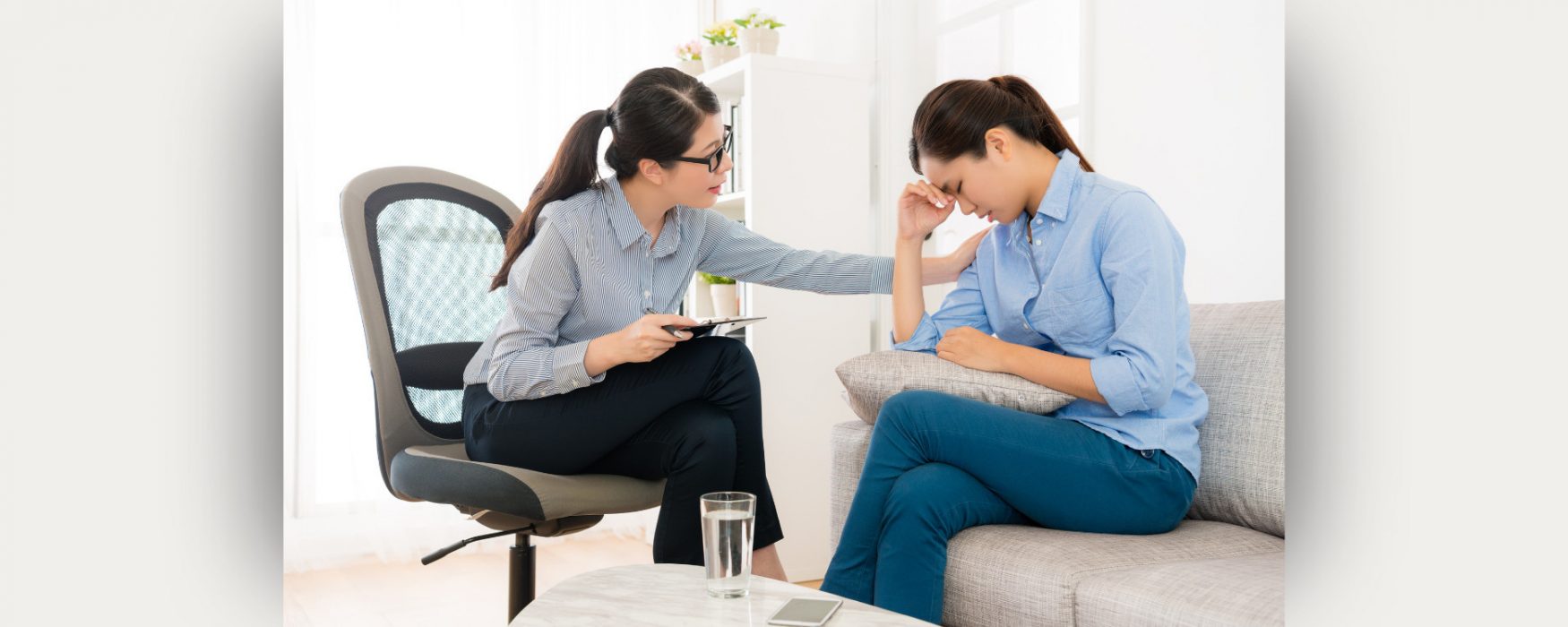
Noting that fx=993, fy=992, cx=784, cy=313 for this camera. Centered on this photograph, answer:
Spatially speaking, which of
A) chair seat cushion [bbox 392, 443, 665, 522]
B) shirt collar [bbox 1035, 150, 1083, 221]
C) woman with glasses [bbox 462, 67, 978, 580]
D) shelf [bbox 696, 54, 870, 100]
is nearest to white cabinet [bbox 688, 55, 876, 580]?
shelf [bbox 696, 54, 870, 100]

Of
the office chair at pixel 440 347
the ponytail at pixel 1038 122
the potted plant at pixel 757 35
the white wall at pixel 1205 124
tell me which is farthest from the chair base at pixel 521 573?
the potted plant at pixel 757 35

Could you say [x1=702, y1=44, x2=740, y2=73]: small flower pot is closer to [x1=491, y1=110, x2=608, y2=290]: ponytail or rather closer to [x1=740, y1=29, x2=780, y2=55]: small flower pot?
[x1=740, y1=29, x2=780, y2=55]: small flower pot

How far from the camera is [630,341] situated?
1.48 meters

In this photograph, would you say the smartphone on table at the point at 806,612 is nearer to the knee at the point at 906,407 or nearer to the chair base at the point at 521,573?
the knee at the point at 906,407

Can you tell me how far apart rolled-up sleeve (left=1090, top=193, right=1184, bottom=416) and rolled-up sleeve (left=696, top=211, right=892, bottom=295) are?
593 millimetres

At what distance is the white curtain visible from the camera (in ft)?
9.33

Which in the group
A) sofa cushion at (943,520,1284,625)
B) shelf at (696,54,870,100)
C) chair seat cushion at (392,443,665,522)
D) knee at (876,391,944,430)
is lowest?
sofa cushion at (943,520,1284,625)

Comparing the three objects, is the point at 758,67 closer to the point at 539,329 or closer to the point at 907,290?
the point at 907,290

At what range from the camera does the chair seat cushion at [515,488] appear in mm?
1414

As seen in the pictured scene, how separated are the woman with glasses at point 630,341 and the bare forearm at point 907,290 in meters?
0.11

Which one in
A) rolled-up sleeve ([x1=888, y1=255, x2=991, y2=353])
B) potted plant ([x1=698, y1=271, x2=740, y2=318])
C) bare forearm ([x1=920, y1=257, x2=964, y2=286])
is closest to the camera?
rolled-up sleeve ([x1=888, y1=255, x2=991, y2=353])

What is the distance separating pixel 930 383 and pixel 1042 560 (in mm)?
351
